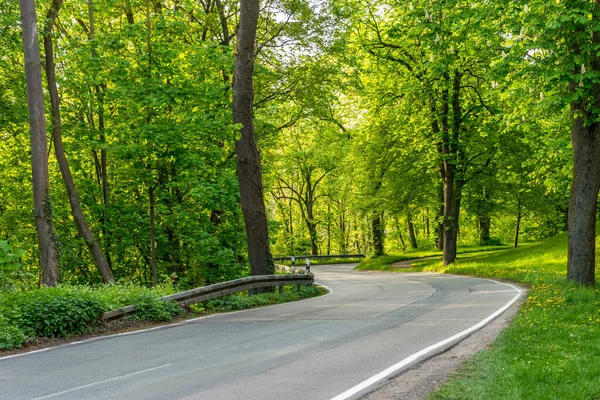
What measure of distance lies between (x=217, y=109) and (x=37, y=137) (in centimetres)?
641

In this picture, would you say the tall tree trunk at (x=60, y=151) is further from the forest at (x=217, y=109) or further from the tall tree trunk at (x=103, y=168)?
the tall tree trunk at (x=103, y=168)

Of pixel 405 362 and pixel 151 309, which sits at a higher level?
pixel 151 309

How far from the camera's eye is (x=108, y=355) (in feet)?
27.1

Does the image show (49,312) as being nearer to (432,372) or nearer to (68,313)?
(68,313)

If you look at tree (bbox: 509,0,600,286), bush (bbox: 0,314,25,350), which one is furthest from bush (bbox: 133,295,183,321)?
tree (bbox: 509,0,600,286)

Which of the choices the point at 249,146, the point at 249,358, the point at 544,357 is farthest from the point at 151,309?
the point at 544,357

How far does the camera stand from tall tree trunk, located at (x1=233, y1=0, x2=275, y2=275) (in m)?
16.5

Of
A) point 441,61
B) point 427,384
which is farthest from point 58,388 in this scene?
point 441,61

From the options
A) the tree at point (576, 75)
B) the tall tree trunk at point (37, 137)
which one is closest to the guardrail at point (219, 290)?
the tall tree trunk at point (37, 137)

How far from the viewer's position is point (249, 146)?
1709 centimetres

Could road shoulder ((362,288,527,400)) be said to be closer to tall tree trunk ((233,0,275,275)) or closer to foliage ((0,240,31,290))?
foliage ((0,240,31,290))

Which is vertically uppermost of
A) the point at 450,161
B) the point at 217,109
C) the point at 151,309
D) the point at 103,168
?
the point at 217,109

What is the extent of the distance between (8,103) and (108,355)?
11915 millimetres

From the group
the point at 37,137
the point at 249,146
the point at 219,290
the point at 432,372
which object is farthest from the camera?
the point at 249,146
